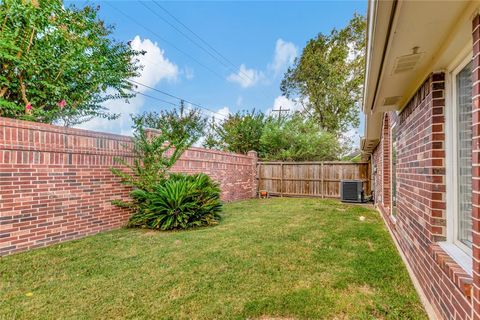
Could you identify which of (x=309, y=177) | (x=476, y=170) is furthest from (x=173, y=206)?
(x=309, y=177)

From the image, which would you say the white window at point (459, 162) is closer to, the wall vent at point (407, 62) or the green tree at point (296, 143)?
the wall vent at point (407, 62)

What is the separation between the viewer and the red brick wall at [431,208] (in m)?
1.74

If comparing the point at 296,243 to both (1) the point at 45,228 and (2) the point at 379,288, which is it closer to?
(2) the point at 379,288

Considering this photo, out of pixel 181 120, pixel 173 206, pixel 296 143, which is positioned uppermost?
pixel 181 120

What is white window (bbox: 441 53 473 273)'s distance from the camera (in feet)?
6.12

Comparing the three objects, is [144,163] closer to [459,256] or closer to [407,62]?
[407,62]

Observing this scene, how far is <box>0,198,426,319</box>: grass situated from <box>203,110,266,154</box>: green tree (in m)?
10.5

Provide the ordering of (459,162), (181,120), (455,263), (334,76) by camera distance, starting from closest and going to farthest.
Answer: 1. (455,263)
2. (459,162)
3. (181,120)
4. (334,76)

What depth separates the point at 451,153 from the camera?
6.81ft

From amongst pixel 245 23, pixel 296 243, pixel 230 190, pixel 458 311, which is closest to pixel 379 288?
pixel 458 311

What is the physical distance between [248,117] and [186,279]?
1305cm

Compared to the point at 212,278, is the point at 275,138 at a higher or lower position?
higher

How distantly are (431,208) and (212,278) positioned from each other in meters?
2.20

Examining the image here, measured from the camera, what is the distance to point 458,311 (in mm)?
1644
